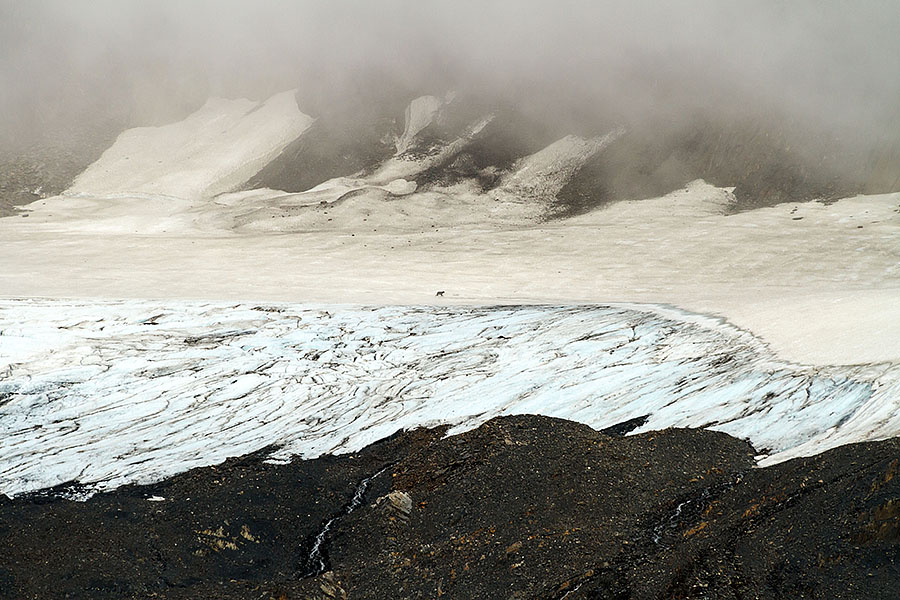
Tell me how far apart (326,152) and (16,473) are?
3921cm

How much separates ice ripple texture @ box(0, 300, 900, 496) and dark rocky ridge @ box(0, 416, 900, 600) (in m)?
1.62

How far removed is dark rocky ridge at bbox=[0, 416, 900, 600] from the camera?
7.70 metres

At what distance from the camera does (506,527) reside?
9523 millimetres

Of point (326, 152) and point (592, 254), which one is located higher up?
point (326, 152)

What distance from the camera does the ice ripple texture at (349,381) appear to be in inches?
540

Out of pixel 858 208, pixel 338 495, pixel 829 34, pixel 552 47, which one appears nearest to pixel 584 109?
pixel 552 47

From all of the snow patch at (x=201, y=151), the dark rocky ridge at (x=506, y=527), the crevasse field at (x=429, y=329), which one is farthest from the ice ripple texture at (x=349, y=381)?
the snow patch at (x=201, y=151)

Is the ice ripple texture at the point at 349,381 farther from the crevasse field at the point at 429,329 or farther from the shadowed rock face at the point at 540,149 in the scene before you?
the shadowed rock face at the point at 540,149

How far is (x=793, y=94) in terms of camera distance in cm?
4447

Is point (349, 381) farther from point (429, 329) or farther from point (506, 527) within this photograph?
point (506, 527)

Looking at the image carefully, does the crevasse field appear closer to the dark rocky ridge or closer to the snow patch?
the dark rocky ridge

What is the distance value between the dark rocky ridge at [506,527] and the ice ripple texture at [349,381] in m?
1.62

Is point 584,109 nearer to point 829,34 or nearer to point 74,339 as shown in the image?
point 829,34

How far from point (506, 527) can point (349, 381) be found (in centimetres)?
848
